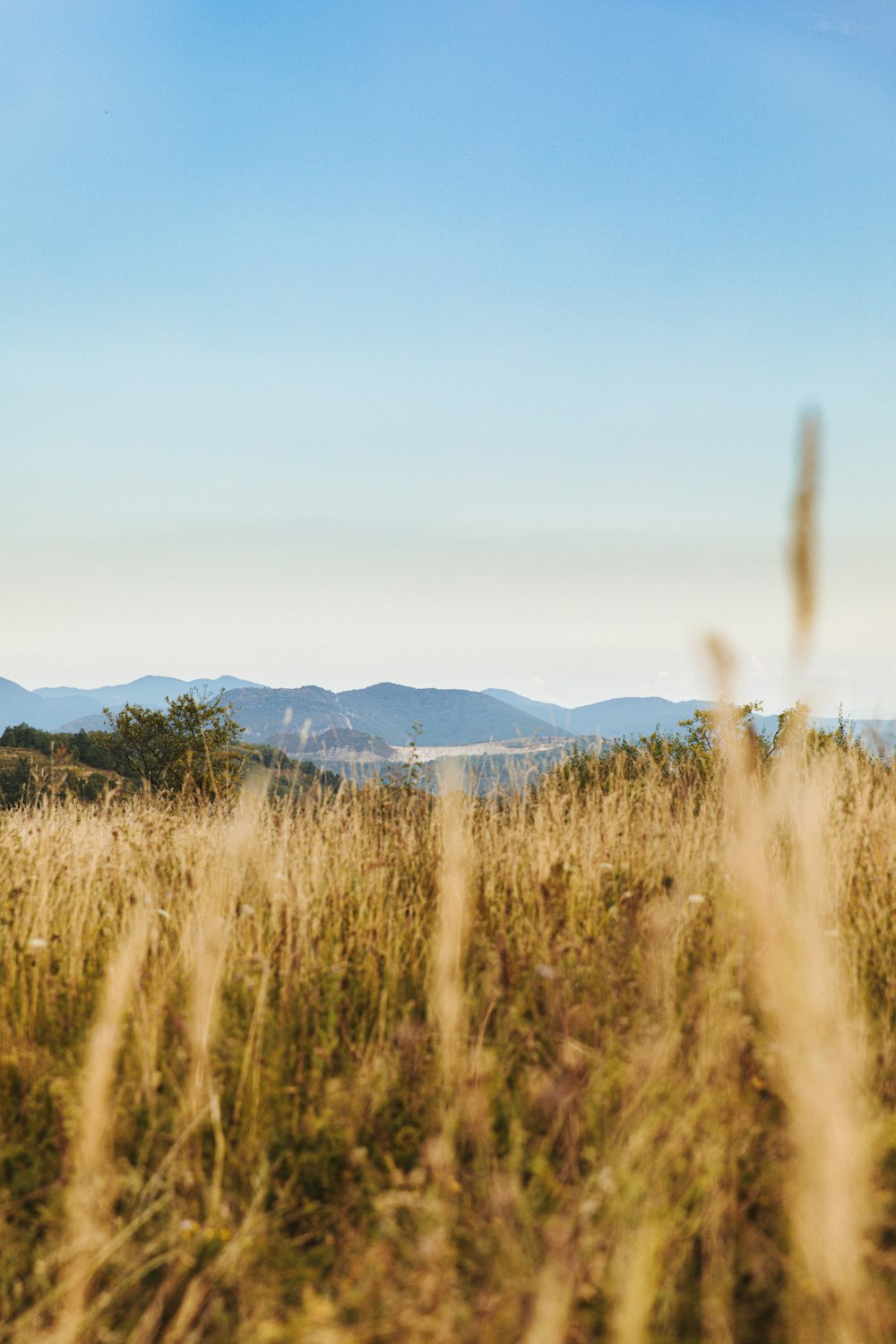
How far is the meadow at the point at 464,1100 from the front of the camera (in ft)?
6.28

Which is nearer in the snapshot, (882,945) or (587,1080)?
(587,1080)

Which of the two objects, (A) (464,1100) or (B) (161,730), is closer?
(A) (464,1100)

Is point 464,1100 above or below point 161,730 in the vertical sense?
below

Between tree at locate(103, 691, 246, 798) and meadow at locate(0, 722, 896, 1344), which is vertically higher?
tree at locate(103, 691, 246, 798)

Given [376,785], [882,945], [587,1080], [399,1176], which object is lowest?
[399,1176]

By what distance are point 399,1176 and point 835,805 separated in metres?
3.51

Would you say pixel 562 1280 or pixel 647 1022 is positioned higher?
pixel 647 1022

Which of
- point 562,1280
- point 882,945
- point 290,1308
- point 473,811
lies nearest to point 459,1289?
point 562,1280

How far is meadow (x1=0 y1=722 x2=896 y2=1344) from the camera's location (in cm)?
192

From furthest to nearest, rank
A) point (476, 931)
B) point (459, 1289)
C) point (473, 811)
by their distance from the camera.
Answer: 1. point (473, 811)
2. point (476, 931)
3. point (459, 1289)

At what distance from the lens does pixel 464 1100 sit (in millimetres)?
2686

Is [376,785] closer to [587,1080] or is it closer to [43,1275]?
[587,1080]

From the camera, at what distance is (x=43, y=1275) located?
85.8 inches

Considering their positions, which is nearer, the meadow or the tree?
the meadow
